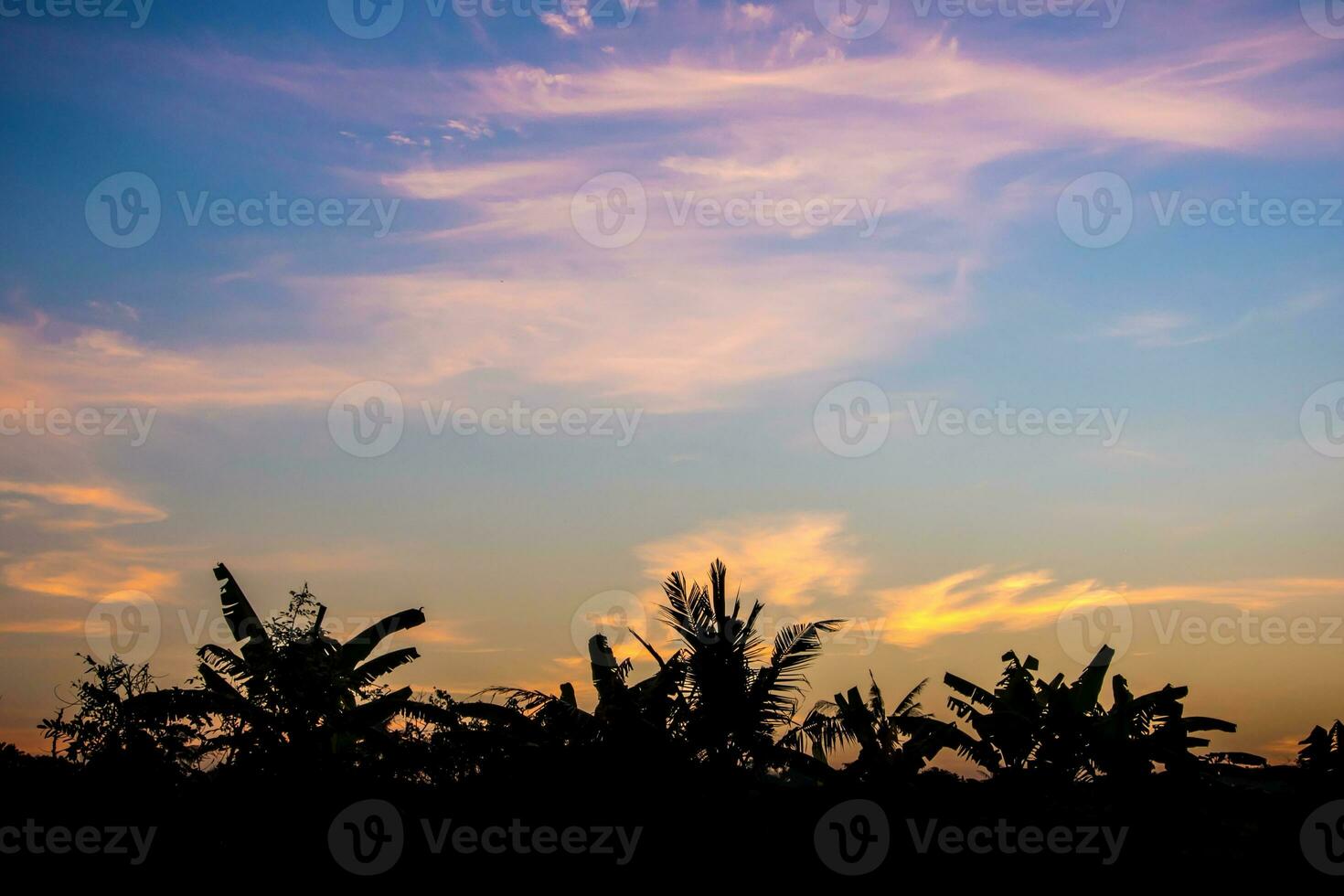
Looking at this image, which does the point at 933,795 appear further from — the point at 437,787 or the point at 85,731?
the point at 85,731

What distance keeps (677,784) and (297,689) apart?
772 centimetres

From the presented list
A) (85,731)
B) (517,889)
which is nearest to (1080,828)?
(517,889)

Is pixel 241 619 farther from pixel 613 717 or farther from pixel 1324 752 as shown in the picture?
pixel 1324 752

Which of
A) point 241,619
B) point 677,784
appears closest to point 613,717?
point 677,784

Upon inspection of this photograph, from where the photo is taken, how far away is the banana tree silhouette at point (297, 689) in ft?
69.1

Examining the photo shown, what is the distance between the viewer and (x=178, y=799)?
817 inches

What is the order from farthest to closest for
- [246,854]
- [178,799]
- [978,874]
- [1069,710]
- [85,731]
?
1. [85,731]
2. [1069,710]
3. [178,799]
4. [246,854]
5. [978,874]

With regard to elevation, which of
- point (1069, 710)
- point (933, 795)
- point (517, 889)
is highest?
point (1069, 710)

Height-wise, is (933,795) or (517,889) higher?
(933,795)

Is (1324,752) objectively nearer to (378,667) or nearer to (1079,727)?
(1079,727)

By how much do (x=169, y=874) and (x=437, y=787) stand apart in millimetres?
4855

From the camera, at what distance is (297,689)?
69.7ft

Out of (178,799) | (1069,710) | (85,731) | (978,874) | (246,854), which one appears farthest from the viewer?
(85,731)

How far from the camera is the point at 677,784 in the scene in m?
19.8
